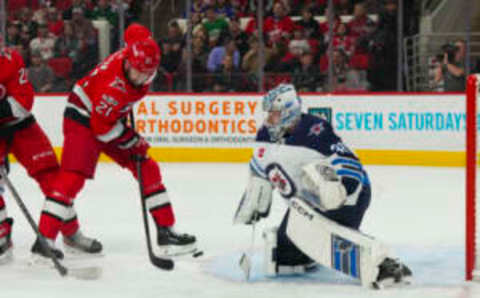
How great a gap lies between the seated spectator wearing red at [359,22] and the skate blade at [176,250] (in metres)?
5.15

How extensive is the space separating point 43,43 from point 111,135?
20.4ft

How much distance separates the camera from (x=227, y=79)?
948 centimetres

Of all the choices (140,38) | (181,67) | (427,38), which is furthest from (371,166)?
(140,38)

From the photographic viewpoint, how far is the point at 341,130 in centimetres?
895

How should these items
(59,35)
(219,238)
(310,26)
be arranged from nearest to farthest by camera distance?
(219,238), (310,26), (59,35)

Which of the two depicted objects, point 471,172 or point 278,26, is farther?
point 278,26

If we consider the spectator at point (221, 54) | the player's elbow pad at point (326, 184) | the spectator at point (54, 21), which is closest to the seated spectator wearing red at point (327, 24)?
the spectator at point (221, 54)

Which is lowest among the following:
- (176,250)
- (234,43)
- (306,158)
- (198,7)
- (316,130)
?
(176,250)

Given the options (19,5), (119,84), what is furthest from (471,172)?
(19,5)

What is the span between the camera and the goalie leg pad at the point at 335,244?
3.69 m

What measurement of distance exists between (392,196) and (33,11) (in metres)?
5.33

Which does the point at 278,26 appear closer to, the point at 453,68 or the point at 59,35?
the point at 453,68

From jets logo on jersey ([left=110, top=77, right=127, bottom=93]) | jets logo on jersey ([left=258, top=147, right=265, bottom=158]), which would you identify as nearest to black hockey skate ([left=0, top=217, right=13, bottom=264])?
jets logo on jersey ([left=110, top=77, right=127, bottom=93])

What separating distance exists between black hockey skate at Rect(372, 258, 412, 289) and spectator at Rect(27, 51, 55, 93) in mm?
6809
